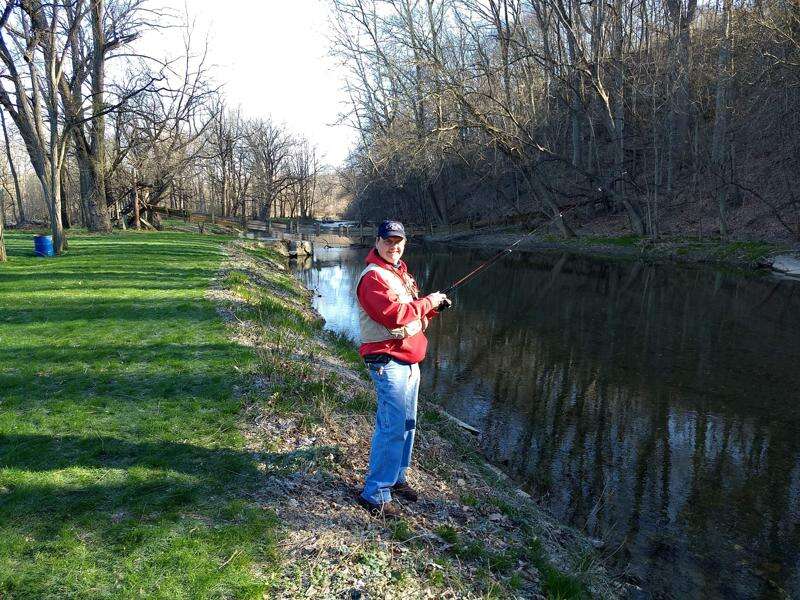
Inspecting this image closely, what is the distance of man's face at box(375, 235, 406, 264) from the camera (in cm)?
404

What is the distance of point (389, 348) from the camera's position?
396 centimetres

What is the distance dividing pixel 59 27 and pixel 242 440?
57.5ft

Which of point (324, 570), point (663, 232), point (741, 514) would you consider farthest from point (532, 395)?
point (663, 232)

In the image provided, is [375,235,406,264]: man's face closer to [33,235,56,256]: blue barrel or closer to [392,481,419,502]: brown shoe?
[392,481,419,502]: brown shoe

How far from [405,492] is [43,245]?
51.6 feet

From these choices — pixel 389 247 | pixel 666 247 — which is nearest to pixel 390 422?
pixel 389 247

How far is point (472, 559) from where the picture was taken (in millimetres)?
4004

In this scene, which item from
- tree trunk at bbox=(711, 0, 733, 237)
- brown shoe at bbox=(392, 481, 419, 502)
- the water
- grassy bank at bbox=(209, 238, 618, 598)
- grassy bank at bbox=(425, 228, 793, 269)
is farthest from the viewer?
tree trunk at bbox=(711, 0, 733, 237)

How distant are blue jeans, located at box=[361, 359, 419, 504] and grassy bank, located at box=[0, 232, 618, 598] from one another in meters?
0.28

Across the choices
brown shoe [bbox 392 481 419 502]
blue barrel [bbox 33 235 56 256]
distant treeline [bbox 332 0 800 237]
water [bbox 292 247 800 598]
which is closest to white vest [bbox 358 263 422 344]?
brown shoe [bbox 392 481 419 502]

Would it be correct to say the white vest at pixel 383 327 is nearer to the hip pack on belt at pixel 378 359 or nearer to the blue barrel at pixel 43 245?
the hip pack on belt at pixel 378 359

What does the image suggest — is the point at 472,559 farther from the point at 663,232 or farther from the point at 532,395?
the point at 663,232

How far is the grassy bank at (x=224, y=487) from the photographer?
3.31 m

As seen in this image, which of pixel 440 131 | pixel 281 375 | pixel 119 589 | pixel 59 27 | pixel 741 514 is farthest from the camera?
pixel 440 131
